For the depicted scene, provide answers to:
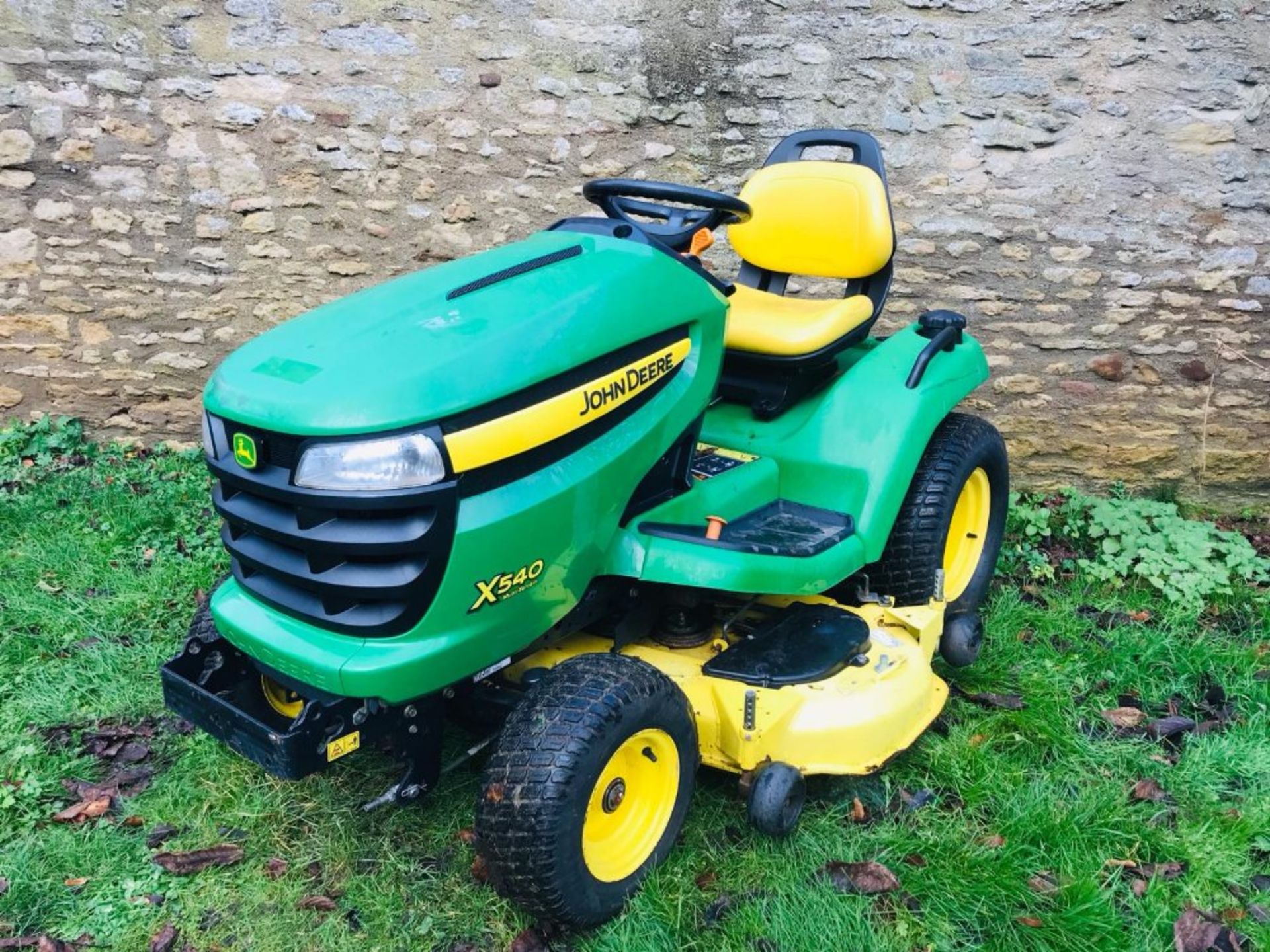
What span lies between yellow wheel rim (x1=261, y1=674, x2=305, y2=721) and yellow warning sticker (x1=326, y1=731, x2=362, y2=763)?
300mm

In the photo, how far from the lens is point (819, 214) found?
3281 mm

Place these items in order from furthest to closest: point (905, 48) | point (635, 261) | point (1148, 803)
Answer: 1. point (905, 48)
2. point (1148, 803)
3. point (635, 261)

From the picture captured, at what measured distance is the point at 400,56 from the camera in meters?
4.24

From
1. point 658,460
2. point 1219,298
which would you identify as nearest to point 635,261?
point 658,460

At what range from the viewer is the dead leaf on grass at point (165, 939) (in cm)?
219

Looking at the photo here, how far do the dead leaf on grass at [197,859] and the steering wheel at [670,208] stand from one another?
5.55ft

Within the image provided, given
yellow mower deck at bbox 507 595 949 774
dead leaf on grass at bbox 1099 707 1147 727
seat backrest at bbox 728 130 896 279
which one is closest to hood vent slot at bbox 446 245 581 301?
yellow mower deck at bbox 507 595 949 774

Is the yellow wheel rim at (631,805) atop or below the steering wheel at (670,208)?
below

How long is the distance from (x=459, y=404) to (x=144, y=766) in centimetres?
147

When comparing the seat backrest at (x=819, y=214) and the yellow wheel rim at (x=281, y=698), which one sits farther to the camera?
the seat backrest at (x=819, y=214)

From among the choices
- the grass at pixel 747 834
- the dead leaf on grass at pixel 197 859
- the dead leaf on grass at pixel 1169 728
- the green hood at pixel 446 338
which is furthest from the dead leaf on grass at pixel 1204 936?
the dead leaf on grass at pixel 197 859

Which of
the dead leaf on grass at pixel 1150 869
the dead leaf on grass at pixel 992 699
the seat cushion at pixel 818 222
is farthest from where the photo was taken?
the seat cushion at pixel 818 222

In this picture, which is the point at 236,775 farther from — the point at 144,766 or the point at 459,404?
the point at 459,404

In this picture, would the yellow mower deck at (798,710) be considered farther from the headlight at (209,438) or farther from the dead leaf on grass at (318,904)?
the headlight at (209,438)
